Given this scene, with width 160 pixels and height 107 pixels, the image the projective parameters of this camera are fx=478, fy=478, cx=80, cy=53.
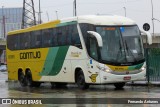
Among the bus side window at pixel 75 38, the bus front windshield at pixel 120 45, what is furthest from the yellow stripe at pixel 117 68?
the bus side window at pixel 75 38

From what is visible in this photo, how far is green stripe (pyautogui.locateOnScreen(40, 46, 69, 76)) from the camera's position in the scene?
970 inches

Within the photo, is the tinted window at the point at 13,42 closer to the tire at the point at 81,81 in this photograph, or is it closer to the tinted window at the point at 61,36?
the tinted window at the point at 61,36

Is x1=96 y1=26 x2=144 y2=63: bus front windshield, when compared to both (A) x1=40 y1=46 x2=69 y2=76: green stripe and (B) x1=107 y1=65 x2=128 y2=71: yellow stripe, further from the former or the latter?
(A) x1=40 y1=46 x2=69 y2=76: green stripe

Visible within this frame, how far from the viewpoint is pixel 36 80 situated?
92.3 ft

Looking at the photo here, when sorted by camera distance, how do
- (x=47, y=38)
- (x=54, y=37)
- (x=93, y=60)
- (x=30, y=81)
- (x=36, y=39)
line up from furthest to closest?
(x=30, y=81), (x=36, y=39), (x=47, y=38), (x=54, y=37), (x=93, y=60)

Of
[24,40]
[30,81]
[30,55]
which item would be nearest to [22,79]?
[30,81]

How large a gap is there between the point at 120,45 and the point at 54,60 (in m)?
5.01

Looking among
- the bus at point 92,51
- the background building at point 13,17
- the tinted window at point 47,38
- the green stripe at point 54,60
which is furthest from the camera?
the background building at point 13,17

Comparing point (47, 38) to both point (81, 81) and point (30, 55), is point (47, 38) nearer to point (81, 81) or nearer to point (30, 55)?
point (30, 55)

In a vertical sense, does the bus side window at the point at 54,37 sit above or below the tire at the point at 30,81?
above

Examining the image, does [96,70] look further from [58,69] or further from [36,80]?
[36,80]

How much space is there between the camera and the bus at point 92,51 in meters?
21.6

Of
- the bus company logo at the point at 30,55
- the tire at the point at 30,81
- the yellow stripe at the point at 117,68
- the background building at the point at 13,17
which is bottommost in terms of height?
the tire at the point at 30,81

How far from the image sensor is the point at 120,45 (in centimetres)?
2188
